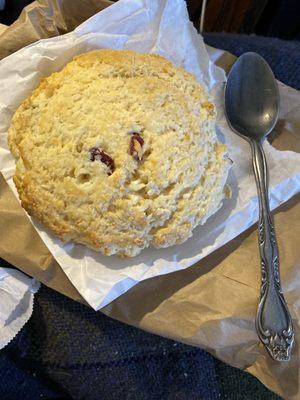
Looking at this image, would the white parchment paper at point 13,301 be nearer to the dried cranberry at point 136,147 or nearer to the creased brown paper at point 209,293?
the creased brown paper at point 209,293

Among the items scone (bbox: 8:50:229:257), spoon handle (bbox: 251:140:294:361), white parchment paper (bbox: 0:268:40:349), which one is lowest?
white parchment paper (bbox: 0:268:40:349)

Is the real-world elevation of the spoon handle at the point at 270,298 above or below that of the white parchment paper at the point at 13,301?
above

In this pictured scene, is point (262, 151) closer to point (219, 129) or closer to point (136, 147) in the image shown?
point (219, 129)

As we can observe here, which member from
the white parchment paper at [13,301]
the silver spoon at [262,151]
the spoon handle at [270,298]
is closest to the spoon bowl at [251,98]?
the silver spoon at [262,151]

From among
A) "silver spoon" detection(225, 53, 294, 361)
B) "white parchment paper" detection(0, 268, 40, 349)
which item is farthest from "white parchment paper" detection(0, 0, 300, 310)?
"white parchment paper" detection(0, 268, 40, 349)

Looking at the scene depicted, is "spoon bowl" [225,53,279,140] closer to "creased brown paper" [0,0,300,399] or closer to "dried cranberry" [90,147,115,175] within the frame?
"creased brown paper" [0,0,300,399]

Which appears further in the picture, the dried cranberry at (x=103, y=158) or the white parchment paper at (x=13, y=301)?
the white parchment paper at (x=13, y=301)

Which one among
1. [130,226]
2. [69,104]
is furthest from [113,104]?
[130,226]
